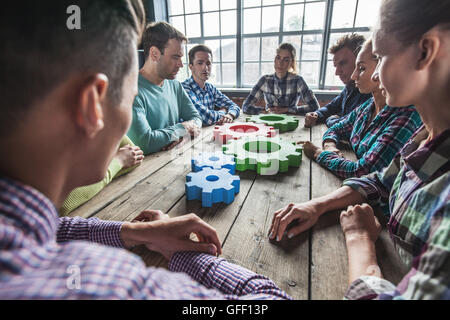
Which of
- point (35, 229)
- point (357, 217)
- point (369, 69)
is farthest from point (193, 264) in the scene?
point (369, 69)

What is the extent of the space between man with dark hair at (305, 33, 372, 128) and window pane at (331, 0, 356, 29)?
2.65 meters

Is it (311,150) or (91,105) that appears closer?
(91,105)

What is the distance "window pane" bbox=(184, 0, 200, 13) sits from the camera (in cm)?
548

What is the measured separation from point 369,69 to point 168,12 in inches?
216

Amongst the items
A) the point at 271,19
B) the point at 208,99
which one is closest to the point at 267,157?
the point at 208,99

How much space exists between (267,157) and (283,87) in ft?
8.49

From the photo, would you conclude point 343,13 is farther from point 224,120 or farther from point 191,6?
point 224,120

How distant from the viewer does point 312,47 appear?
196 inches

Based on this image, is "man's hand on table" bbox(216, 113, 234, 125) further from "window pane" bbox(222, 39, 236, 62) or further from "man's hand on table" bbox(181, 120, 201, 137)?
"window pane" bbox(222, 39, 236, 62)

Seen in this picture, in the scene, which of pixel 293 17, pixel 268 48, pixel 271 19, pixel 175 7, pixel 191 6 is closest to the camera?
pixel 293 17

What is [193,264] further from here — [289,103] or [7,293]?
[289,103]

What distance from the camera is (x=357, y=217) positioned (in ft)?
2.80

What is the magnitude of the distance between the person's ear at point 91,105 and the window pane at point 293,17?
5455 mm

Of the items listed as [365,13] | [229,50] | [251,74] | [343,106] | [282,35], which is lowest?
[343,106]
